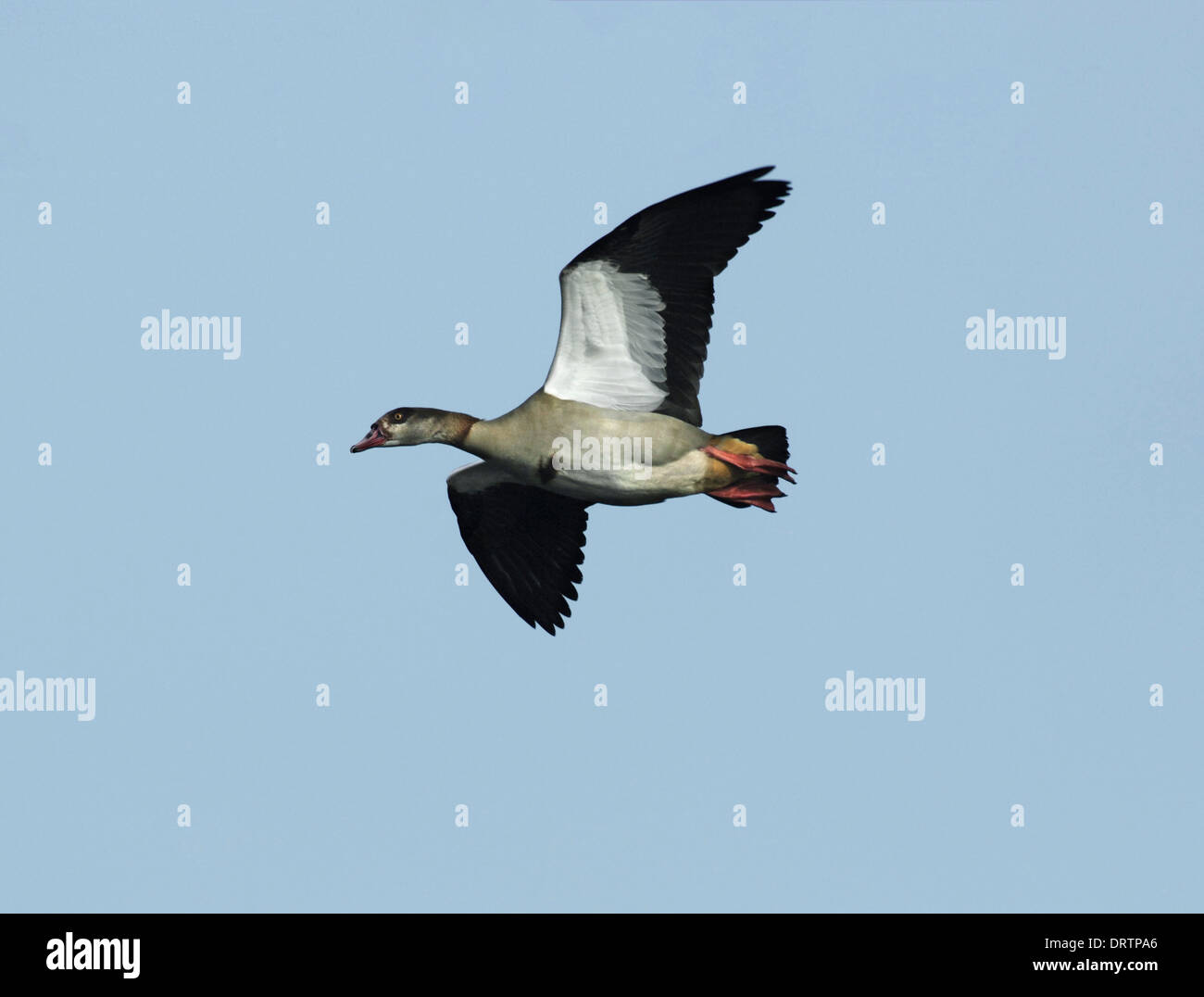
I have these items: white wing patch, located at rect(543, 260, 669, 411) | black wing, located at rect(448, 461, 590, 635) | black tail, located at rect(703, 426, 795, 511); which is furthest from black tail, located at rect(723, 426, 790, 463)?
black wing, located at rect(448, 461, 590, 635)

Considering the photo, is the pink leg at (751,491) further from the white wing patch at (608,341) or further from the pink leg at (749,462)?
the white wing patch at (608,341)

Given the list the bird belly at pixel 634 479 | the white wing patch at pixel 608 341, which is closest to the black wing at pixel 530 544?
the bird belly at pixel 634 479

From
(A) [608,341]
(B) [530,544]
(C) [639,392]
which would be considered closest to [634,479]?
(C) [639,392]

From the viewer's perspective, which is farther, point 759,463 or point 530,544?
point 530,544

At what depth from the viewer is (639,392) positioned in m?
13.7

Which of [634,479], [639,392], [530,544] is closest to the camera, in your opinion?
[634,479]

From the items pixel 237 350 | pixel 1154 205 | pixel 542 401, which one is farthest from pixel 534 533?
pixel 1154 205

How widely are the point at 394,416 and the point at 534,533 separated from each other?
1551mm

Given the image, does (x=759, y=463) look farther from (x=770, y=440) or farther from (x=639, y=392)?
(x=639, y=392)

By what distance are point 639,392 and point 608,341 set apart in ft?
1.50

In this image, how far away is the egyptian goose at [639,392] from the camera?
1302 cm

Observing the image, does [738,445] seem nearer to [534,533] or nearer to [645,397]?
[645,397]

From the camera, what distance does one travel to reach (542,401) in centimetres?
1356

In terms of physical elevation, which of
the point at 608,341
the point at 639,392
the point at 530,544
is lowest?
the point at 530,544
